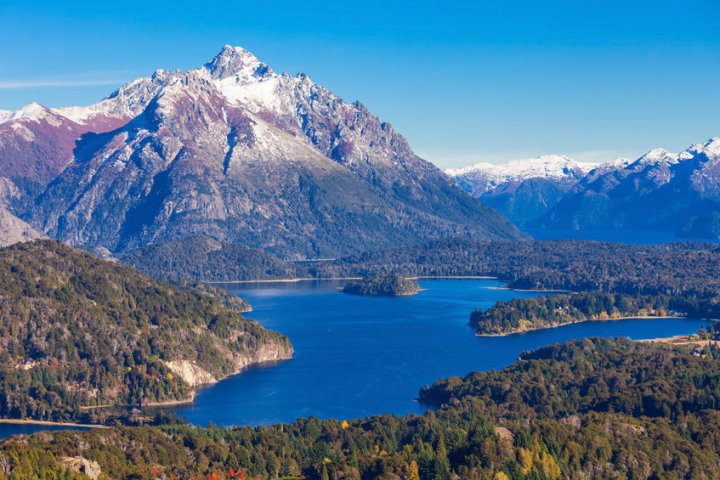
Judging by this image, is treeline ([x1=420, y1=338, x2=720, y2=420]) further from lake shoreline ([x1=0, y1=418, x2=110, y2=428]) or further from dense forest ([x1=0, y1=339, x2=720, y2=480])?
lake shoreline ([x1=0, y1=418, x2=110, y2=428])

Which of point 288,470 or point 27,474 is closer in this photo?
point 27,474

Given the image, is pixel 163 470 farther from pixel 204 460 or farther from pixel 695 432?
pixel 695 432

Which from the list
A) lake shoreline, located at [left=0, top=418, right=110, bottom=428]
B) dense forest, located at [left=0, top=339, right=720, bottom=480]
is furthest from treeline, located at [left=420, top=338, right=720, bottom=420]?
lake shoreline, located at [left=0, top=418, right=110, bottom=428]

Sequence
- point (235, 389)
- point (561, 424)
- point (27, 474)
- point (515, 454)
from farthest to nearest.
A: point (235, 389) → point (561, 424) → point (515, 454) → point (27, 474)

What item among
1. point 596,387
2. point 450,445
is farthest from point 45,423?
point 596,387

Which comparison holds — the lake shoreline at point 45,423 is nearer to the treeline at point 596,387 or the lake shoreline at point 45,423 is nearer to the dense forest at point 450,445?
the dense forest at point 450,445

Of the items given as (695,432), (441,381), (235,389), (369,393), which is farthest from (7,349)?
(695,432)

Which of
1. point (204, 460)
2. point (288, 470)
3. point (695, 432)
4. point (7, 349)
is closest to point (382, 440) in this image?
point (288, 470)

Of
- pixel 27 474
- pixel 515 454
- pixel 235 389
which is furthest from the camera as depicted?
pixel 235 389

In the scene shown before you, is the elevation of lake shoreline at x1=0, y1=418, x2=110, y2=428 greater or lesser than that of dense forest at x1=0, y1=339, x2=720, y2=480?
lesser
